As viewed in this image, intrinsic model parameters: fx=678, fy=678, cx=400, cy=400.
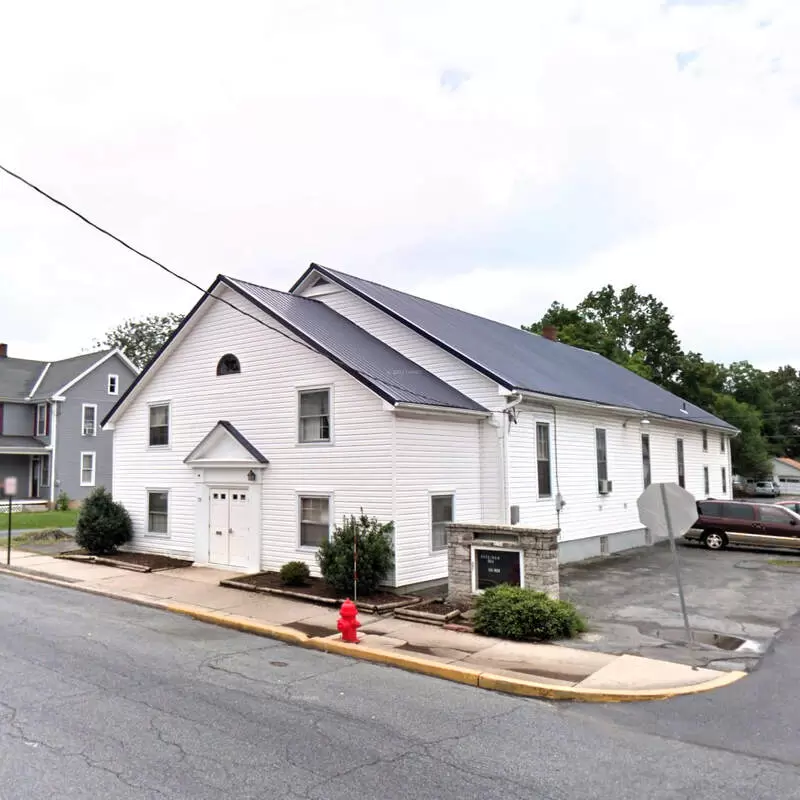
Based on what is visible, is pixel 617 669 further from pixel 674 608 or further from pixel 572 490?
pixel 572 490

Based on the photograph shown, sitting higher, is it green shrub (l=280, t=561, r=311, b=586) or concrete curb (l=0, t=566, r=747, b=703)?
green shrub (l=280, t=561, r=311, b=586)

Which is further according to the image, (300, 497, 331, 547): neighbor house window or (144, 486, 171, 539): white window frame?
(144, 486, 171, 539): white window frame

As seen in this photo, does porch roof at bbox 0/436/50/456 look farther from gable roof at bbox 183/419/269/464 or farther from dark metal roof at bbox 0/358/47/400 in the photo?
gable roof at bbox 183/419/269/464

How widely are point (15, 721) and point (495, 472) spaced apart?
11.7 meters

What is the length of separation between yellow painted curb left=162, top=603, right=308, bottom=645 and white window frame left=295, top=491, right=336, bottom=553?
3.19 meters

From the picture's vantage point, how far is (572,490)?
19703 millimetres

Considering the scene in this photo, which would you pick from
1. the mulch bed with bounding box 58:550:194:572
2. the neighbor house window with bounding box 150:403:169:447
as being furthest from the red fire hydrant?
the neighbor house window with bounding box 150:403:169:447

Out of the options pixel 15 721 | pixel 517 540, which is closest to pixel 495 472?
pixel 517 540

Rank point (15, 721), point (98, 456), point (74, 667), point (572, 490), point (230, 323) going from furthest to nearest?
point (98, 456), point (572, 490), point (230, 323), point (74, 667), point (15, 721)

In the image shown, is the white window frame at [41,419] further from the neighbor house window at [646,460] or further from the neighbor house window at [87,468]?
the neighbor house window at [646,460]

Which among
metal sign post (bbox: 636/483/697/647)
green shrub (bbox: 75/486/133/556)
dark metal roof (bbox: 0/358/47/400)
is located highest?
dark metal roof (bbox: 0/358/47/400)

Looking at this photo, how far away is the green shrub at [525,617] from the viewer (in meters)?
10.7

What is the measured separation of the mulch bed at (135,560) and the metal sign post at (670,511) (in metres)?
12.5

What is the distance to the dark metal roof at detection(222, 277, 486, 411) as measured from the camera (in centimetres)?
1502
